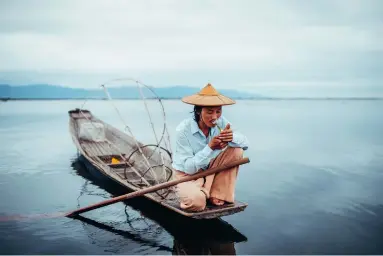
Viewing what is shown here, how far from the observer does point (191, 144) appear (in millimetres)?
3689

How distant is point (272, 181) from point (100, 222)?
14.4 feet

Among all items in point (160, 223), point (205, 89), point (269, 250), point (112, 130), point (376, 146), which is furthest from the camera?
point (376, 146)

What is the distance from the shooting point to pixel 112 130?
1037 centimetres

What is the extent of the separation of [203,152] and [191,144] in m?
0.31

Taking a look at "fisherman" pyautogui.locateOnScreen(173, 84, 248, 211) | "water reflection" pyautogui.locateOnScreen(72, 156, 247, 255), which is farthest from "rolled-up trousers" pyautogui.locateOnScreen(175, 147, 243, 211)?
"water reflection" pyautogui.locateOnScreen(72, 156, 247, 255)

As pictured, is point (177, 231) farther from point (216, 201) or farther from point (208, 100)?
point (208, 100)

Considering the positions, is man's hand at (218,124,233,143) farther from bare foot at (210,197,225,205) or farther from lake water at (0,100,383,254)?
lake water at (0,100,383,254)

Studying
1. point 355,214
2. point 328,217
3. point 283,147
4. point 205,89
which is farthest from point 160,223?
point 283,147

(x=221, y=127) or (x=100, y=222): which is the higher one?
(x=221, y=127)

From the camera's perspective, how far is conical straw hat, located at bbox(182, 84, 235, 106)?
11.2ft

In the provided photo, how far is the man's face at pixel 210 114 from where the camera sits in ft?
11.5

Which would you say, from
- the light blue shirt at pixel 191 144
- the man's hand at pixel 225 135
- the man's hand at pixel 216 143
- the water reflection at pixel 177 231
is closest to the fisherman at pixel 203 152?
the light blue shirt at pixel 191 144

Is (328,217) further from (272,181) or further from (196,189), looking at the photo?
(196,189)

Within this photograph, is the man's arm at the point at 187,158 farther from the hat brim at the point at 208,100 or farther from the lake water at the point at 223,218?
the lake water at the point at 223,218
